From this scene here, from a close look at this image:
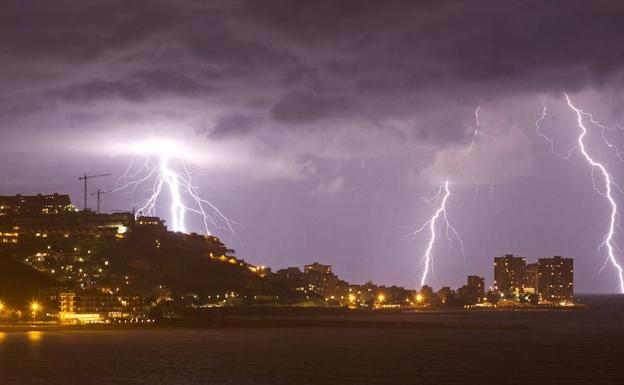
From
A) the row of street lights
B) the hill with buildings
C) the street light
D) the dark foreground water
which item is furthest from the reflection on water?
the hill with buildings

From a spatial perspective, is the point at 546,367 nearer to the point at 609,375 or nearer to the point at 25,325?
the point at 609,375

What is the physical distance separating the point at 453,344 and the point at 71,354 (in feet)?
149

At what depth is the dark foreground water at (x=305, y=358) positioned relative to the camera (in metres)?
67.9

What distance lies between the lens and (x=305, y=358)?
84438mm

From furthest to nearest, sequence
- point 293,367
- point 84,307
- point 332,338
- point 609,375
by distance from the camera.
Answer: point 84,307
point 332,338
point 293,367
point 609,375

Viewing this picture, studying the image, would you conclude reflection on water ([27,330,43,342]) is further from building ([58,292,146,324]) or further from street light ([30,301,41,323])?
building ([58,292,146,324])

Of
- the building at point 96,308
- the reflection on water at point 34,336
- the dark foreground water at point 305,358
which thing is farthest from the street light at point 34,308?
the dark foreground water at point 305,358

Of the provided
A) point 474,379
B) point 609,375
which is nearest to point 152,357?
point 474,379

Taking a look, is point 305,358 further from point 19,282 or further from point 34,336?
point 19,282

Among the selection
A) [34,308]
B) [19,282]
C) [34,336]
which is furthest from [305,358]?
[19,282]

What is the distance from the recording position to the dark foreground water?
6788 centimetres

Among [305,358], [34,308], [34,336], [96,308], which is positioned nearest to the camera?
[305,358]

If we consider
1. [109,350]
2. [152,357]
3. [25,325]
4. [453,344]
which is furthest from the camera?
[25,325]

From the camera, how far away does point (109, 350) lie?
90438 mm
